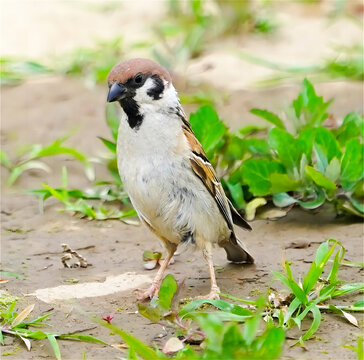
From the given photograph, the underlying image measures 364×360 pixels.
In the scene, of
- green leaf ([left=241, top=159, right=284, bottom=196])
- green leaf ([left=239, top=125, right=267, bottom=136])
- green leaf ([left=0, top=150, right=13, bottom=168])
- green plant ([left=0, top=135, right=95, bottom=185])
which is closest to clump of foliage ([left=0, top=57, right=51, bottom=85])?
green plant ([left=0, top=135, right=95, bottom=185])

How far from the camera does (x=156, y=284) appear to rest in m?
4.57

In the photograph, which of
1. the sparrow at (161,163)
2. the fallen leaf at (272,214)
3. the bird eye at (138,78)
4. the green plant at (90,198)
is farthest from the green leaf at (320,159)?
the bird eye at (138,78)

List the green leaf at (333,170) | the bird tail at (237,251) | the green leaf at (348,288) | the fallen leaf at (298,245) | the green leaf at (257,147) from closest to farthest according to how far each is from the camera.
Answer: the green leaf at (348,288) < the bird tail at (237,251) < the fallen leaf at (298,245) < the green leaf at (333,170) < the green leaf at (257,147)

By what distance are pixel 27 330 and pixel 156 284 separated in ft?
2.91

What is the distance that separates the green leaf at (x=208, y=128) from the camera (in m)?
5.52

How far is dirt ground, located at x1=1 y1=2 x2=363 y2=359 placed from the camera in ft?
13.1

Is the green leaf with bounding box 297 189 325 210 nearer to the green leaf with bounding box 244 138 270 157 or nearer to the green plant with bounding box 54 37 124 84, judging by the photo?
the green leaf with bounding box 244 138 270 157

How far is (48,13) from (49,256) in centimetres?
505

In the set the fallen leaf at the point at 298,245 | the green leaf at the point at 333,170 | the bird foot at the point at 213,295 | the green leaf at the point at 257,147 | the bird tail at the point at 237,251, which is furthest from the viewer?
the green leaf at the point at 257,147

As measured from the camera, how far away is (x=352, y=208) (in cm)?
543

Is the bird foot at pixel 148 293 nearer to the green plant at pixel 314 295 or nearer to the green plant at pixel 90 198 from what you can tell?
the green plant at pixel 314 295

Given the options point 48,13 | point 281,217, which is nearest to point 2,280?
point 281,217

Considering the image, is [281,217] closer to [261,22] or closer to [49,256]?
[49,256]

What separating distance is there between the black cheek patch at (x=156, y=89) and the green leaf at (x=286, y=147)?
1223 mm
